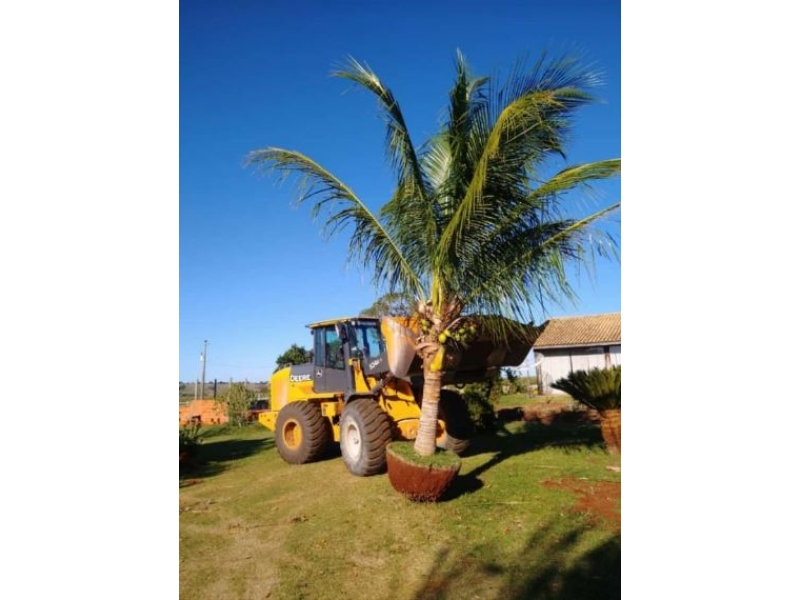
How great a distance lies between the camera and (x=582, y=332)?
23219 mm

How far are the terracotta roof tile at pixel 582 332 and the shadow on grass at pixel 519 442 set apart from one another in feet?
Answer: 33.8

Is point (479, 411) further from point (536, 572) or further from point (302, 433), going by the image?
point (536, 572)

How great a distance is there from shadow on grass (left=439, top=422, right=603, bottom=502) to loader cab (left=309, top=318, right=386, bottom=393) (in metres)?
2.14

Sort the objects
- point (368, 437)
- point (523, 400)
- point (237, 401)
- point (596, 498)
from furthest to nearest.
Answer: point (523, 400) < point (237, 401) < point (368, 437) < point (596, 498)

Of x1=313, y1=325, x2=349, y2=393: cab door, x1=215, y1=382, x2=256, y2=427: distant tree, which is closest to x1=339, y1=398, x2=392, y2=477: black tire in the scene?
x1=313, y1=325, x2=349, y2=393: cab door

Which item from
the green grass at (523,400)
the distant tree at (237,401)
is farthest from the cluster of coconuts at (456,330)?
the distant tree at (237,401)

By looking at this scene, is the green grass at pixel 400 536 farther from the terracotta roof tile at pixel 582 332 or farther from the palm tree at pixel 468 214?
the terracotta roof tile at pixel 582 332

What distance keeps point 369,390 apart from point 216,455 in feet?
16.2

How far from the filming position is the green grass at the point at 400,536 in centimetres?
356

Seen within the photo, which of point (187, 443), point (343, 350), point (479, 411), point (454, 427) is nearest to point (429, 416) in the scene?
point (454, 427)

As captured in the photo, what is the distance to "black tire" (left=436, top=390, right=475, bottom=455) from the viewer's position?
26.1 feet

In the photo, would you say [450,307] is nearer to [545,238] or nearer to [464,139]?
[545,238]
